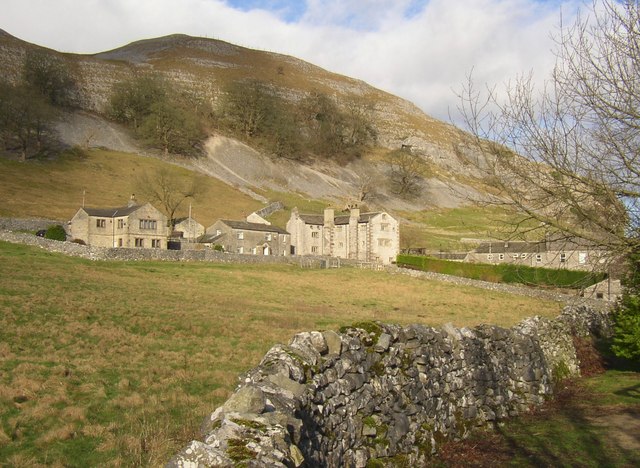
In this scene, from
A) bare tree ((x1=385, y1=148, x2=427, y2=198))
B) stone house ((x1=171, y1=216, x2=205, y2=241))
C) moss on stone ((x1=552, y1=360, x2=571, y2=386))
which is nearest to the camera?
moss on stone ((x1=552, y1=360, x2=571, y2=386))

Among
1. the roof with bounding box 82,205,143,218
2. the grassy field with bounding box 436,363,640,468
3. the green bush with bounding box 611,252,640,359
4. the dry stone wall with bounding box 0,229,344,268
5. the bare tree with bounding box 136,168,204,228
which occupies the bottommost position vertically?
the grassy field with bounding box 436,363,640,468

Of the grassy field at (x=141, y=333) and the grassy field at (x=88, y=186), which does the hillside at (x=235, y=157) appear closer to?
the grassy field at (x=88, y=186)

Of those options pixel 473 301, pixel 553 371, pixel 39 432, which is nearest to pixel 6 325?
pixel 39 432

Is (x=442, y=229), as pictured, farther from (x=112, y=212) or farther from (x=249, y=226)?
(x=112, y=212)

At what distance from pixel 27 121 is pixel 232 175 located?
129 feet

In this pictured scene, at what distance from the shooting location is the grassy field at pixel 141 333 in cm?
1152

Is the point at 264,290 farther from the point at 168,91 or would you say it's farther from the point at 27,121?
the point at 168,91

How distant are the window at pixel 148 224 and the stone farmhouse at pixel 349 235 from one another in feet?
76.4

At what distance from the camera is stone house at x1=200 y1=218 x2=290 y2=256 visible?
71188mm

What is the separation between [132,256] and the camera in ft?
168

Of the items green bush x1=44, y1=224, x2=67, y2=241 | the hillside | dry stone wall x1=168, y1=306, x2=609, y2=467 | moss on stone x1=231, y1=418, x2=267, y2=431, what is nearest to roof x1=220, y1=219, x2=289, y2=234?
green bush x1=44, y1=224, x2=67, y2=241

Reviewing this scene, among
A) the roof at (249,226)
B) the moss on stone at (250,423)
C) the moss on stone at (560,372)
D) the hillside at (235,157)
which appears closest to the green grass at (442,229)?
the hillside at (235,157)

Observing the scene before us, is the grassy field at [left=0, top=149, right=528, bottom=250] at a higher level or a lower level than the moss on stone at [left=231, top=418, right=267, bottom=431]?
higher

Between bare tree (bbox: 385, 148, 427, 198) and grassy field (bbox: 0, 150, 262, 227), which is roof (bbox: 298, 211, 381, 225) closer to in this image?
grassy field (bbox: 0, 150, 262, 227)
